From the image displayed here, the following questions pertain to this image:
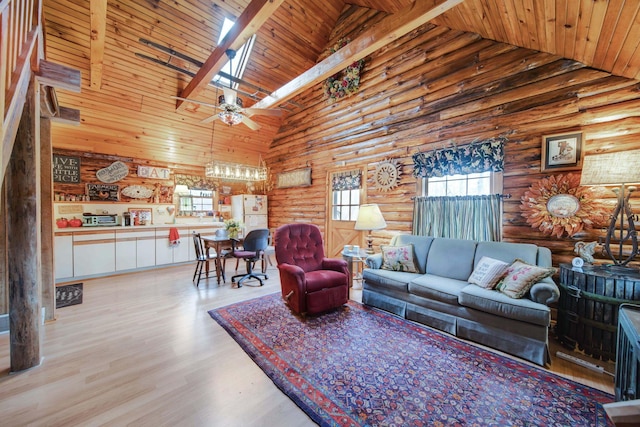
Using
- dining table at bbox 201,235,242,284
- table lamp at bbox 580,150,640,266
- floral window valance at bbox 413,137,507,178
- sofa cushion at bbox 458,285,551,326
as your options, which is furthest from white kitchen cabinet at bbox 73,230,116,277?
table lamp at bbox 580,150,640,266

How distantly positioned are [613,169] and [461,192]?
1.66 m

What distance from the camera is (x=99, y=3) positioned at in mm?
2473

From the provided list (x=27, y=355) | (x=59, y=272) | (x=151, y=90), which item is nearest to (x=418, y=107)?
(x=151, y=90)

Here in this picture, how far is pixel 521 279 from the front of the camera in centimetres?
245

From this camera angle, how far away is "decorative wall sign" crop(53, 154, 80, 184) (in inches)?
188

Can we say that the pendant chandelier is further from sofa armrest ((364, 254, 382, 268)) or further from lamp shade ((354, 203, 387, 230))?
sofa armrest ((364, 254, 382, 268))

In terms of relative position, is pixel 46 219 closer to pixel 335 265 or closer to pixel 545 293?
pixel 335 265

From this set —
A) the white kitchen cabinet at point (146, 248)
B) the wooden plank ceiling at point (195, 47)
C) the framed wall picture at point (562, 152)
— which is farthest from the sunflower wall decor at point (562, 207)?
the white kitchen cabinet at point (146, 248)

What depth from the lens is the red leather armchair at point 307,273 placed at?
118 inches

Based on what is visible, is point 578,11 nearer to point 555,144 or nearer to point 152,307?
point 555,144

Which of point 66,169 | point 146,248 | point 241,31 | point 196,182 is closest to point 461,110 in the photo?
point 241,31

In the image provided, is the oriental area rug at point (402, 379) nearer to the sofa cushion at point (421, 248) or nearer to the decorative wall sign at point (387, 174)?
the sofa cushion at point (421, 248)

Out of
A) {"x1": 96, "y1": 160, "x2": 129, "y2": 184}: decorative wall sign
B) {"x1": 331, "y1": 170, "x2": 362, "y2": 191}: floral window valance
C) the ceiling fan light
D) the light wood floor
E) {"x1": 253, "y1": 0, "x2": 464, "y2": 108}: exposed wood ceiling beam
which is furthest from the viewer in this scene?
{"x1": 96, "y1": 160, "x2": 129, "y2": 184}: decorative wall sign

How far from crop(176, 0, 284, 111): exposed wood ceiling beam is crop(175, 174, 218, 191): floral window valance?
9.04 ft
